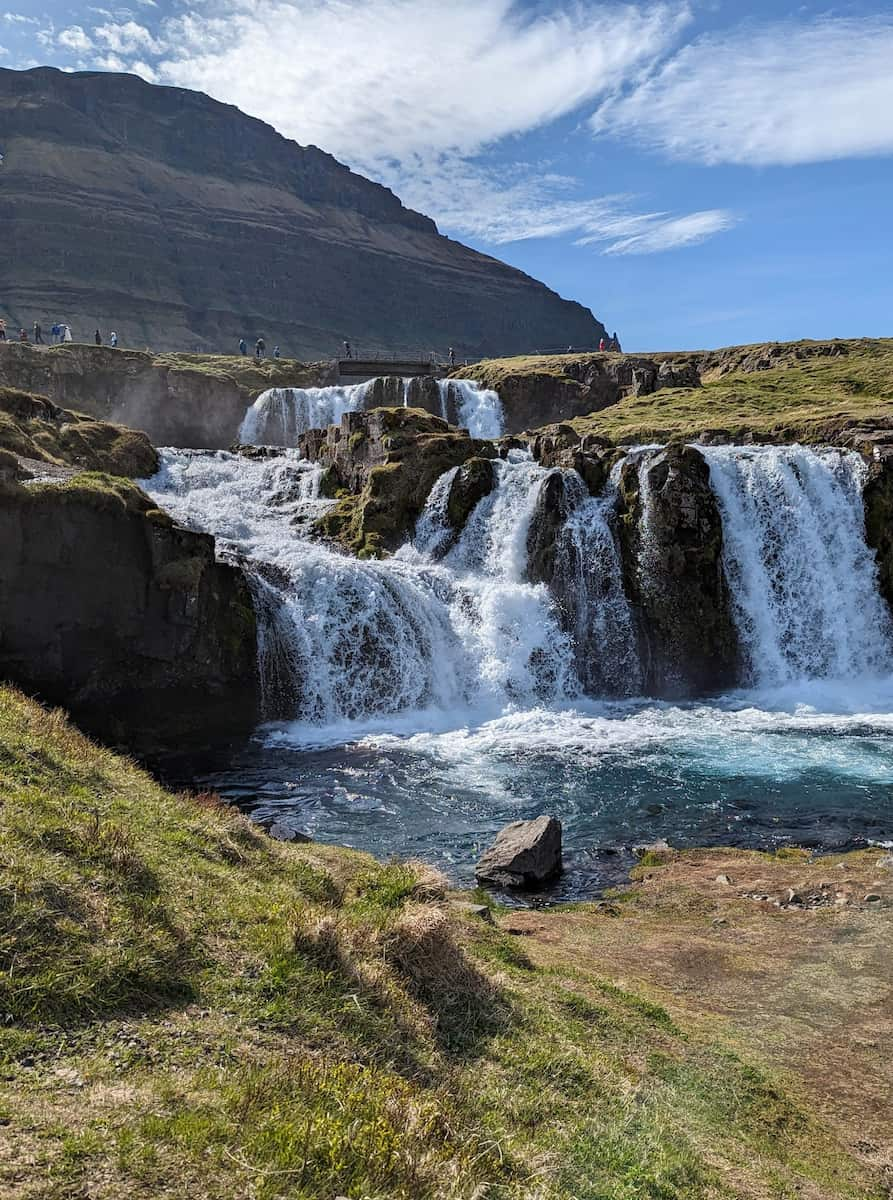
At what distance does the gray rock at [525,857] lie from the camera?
13.5 m

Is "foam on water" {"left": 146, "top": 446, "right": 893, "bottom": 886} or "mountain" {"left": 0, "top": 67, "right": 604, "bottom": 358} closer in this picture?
"foam on water" {"left": 146, "top": 446, "right": 893, "bottom": 886}

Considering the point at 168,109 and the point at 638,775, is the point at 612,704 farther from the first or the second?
Result: the point at 168,109

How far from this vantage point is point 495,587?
2803cm

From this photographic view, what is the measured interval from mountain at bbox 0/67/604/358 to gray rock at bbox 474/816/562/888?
10756 centimetres

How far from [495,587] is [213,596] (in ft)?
31.2

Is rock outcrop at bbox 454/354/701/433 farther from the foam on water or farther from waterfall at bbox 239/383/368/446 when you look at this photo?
the foam on water

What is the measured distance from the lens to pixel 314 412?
52250 mm

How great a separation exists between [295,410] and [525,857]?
143 feet

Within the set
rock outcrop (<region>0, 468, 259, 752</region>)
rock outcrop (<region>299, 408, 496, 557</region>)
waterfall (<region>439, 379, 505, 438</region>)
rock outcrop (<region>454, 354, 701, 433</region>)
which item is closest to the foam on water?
rock outcrop (<region>299, 408, 496, 557</region>)

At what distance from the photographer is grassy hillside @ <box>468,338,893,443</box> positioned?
127 ft

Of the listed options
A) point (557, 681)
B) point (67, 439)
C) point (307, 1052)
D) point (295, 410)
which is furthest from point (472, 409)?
point (307, 1052)

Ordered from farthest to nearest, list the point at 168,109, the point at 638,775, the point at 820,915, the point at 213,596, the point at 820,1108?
the point at 168,109 < the point at 213,596 < the point at 638,775 < the point at 820,915 < the point at 820,1108

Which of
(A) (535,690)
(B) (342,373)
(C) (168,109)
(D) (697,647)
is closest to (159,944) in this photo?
(A) (535,690)

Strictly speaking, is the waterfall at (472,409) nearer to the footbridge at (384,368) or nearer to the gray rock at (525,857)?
Result: the footbridge at (384,368)
